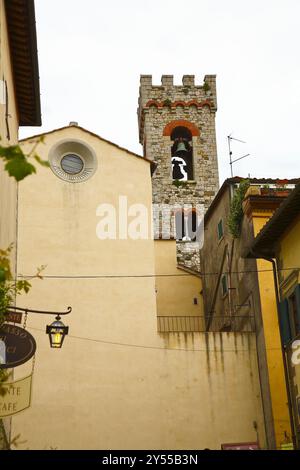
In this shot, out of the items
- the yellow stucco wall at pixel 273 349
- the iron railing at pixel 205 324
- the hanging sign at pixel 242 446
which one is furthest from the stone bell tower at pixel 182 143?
the hanging sign at pixel 242 446

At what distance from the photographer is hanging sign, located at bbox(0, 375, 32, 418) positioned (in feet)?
36.3

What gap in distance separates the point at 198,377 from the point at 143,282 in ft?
9.89

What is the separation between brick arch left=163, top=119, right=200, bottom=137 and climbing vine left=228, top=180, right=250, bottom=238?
1784cm

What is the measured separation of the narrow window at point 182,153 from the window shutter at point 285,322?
21.7 metres

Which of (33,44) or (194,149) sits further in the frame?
(194,149)

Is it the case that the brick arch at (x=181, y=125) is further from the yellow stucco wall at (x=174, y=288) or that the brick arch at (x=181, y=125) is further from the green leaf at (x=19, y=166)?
the green leaf at (x=19, y=166)

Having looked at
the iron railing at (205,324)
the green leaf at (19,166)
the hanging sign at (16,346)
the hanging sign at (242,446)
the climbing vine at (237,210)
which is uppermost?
the climbing vine at (237,210)

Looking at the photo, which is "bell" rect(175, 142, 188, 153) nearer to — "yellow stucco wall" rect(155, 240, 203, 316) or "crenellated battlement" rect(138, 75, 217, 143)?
"crenellated battlement" rect(138, 75, 217, 143)

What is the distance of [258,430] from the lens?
1950 cm

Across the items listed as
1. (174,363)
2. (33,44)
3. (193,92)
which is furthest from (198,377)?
(193,92)

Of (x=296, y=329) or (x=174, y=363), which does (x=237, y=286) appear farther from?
(x=296, y=329)

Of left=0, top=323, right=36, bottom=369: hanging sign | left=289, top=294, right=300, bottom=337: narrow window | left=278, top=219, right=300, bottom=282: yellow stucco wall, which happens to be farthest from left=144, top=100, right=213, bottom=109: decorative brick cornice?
left=0, top=323, right=36, bottom=369: hanging sign

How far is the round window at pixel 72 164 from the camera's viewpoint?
21844 millimetres

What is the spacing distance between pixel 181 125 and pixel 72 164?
1849cm
